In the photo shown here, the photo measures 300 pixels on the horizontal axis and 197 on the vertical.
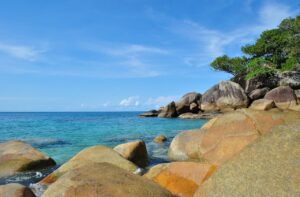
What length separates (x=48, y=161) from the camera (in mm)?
11164

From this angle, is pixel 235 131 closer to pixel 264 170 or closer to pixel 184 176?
pixel 184 176

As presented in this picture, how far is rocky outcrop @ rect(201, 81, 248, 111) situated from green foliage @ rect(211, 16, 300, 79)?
2.30 m

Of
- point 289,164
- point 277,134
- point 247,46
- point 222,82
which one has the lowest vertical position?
point 289,164

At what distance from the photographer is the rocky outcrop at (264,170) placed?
12.8 ft

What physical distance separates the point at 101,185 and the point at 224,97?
3756 centimetres

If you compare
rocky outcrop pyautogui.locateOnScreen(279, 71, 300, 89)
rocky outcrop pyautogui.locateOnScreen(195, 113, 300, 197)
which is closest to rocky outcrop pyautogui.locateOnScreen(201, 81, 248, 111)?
rocky outcrop pyautogui.locateOnScreen(279, 71, 300, 89)

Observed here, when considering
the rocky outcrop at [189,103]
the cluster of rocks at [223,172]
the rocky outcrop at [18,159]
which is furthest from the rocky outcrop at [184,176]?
the rocky outcrop at [189,103]

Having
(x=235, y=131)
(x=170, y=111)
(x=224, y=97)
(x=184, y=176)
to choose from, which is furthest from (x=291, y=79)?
(x=184, y=176)

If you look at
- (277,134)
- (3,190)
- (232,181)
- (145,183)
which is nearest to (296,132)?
(277,134)

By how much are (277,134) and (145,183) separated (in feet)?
6.26

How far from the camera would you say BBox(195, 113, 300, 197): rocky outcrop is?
3889 millimetres

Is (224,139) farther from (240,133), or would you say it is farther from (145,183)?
(145,183)

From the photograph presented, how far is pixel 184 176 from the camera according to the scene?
6.23m

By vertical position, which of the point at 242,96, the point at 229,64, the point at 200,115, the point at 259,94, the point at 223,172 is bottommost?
the point at 223,172
